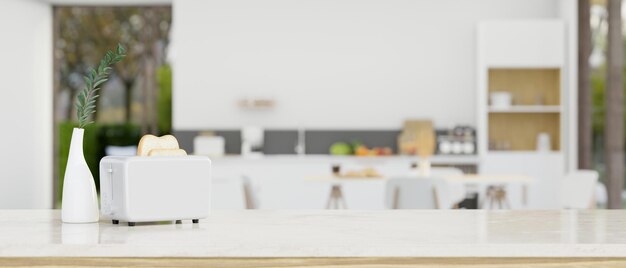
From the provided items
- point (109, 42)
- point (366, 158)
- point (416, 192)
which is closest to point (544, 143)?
point (366, 158)

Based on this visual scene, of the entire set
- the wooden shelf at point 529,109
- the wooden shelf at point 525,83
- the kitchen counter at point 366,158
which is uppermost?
the wooden shelf at point 525,83

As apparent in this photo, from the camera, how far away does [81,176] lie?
2.58 m

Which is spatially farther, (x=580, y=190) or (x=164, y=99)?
(x=164, y=99)

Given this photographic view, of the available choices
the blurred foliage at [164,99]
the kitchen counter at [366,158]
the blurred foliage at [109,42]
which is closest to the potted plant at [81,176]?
the kitchen counter at [366,158]

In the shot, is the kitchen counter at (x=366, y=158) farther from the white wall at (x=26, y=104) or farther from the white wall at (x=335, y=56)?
the white wall at (x=26, y=104)

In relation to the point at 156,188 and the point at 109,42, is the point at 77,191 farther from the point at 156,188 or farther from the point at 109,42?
the point at 109,42

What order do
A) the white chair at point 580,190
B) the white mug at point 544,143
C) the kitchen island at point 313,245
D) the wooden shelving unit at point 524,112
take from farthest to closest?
the wooden shelving unit at point 524,112, the white mug at point 544,143, the white chair at point 580,190, the kitchen island at point 313,245

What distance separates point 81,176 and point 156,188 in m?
0.21

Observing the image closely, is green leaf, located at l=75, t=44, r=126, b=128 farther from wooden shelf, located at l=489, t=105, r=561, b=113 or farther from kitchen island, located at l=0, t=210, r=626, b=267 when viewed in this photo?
wooden shelf, located at l=489, t=105, r=561, b=113

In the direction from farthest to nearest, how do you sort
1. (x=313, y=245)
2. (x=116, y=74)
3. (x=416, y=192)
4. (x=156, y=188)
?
(x=116, y=74), (x=416, y=192), (x=156, y=188), (x=313, y=245)

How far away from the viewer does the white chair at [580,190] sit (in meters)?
7.35

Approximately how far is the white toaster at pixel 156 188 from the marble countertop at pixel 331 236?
1.4 inches

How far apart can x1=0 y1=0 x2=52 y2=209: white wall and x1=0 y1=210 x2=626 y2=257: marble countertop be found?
750 cm

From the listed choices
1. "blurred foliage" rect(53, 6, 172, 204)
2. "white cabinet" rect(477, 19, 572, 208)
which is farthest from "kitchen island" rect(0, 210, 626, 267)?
"blurred foliage" rect(53, 6, 172, 204)
